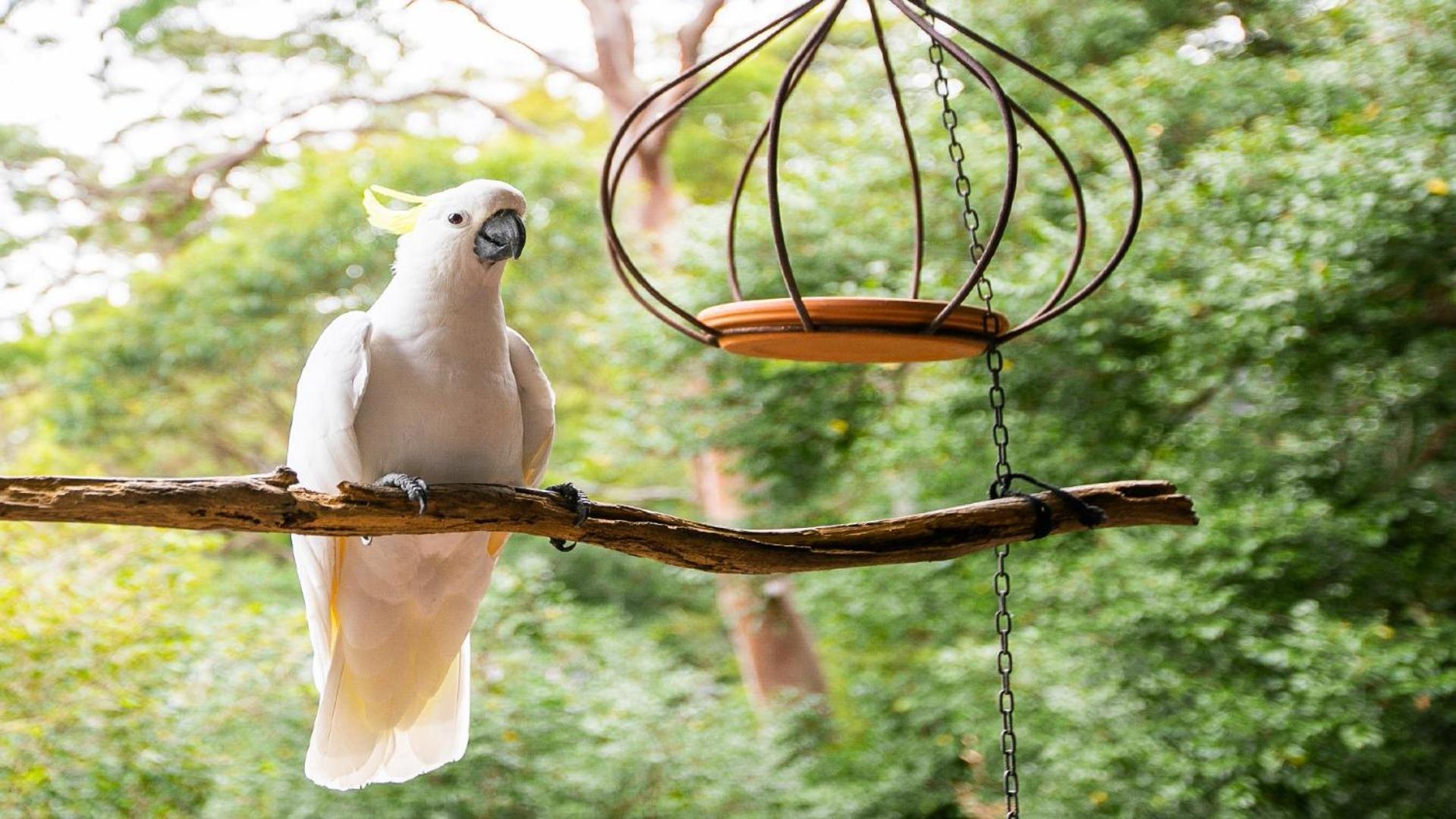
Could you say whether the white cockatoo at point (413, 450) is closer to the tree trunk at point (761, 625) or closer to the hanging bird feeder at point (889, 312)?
the hanging bird feeder at point (889, 312)

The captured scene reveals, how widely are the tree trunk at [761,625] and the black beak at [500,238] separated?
3426 millimetres

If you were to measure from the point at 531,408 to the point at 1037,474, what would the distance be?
7.49 ft

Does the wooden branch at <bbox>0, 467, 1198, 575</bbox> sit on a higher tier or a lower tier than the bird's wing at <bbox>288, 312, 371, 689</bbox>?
lower

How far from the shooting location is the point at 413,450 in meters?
1.61

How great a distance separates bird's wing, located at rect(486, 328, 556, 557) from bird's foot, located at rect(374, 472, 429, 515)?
0.23m

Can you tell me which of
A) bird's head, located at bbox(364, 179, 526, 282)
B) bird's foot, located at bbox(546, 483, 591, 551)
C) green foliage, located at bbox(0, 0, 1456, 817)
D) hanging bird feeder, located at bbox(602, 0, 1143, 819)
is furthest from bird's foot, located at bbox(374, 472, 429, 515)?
green foliage, located at bbox(0, 0, 1456, 817)

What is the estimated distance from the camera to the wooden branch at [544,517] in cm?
120

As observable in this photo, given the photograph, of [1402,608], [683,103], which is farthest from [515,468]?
[1402,608]

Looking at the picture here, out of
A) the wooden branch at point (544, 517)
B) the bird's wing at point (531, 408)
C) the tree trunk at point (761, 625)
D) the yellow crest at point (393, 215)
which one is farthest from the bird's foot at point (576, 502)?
the tree trunk at point (761, 625)

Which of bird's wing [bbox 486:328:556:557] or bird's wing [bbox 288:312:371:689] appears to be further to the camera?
bird's wing [bbox 486:328:556:557]

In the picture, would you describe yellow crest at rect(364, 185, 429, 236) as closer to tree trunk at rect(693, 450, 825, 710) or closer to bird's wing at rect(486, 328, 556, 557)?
bird's wing at rect(486, 328, 556, 557)

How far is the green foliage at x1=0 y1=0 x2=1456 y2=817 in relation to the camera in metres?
3.10

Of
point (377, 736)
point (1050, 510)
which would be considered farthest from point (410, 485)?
point (1050, 510)

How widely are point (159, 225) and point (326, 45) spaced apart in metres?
1.12
